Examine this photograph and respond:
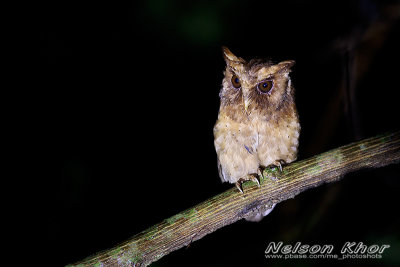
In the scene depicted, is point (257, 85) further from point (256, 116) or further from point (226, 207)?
point (226, 207)

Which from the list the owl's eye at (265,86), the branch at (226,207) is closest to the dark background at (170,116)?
the owl's eye at (265,86)

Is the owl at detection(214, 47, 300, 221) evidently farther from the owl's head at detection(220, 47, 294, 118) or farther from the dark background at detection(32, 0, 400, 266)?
the dark background at detection(32, 0, 400, 266)

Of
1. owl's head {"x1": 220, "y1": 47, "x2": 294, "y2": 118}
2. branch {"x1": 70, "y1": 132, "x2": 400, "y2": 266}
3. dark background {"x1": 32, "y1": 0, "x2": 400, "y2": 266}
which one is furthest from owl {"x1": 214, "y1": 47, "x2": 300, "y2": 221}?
dark background {"x1": 32, "y1": 0, "x2": 400, "y2": 266}

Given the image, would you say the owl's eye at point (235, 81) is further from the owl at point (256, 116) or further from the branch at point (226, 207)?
the branch at point (226, 207)

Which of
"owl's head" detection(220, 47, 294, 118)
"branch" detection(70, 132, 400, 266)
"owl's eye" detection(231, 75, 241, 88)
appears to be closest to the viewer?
"branch" detection(70, 132, 400, 266)

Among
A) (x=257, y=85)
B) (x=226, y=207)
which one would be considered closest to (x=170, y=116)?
(x=257, y=85)

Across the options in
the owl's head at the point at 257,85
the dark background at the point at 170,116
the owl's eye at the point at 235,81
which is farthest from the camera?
the dark background at the point at 170,116

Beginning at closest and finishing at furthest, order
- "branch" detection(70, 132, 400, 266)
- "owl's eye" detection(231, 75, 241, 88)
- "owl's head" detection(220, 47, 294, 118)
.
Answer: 1. "branch" detection(70, 132, 400, 266)
2. "owl's head" detection(220, 47, 294, 118)
3. "owl's eye" detection(231, 75, 241, 88)
